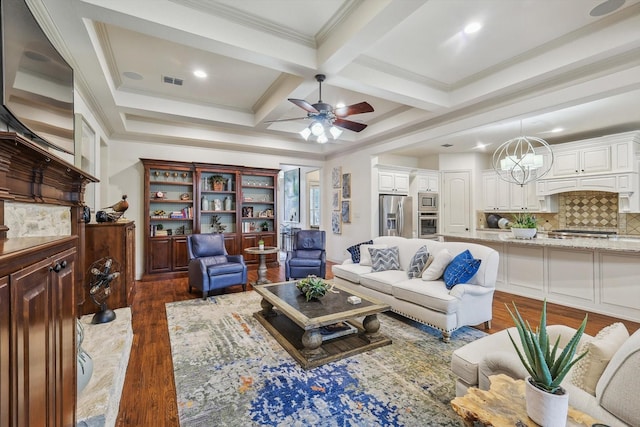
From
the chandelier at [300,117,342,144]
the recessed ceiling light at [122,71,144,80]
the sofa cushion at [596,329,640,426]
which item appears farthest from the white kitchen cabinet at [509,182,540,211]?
the recessed ceiling light at [122,71,144,80]

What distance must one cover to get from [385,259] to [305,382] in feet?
7.28

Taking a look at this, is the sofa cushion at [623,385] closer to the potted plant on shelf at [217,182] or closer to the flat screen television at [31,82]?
the flat screen television at [31,82]

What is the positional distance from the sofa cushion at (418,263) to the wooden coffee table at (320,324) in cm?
93

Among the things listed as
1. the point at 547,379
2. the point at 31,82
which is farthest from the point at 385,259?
the point at 31,82

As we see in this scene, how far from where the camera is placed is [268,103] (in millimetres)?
4516

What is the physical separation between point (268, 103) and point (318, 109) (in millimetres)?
1598

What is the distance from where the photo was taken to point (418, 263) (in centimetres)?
365

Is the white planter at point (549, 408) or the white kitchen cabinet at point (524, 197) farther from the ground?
the white kitchen cabinet at point (524, 197)

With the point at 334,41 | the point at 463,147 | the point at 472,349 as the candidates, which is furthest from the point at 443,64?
the point at 463,147

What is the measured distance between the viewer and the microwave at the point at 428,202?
23.1 feet

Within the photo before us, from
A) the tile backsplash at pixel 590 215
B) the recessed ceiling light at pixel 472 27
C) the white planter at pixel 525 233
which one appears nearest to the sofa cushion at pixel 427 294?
the white planter at pixel 525 233

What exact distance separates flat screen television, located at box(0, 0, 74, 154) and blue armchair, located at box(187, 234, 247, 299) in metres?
2.66

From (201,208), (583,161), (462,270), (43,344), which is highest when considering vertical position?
(583,161)

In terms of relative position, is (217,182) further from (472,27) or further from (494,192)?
(494,192)
